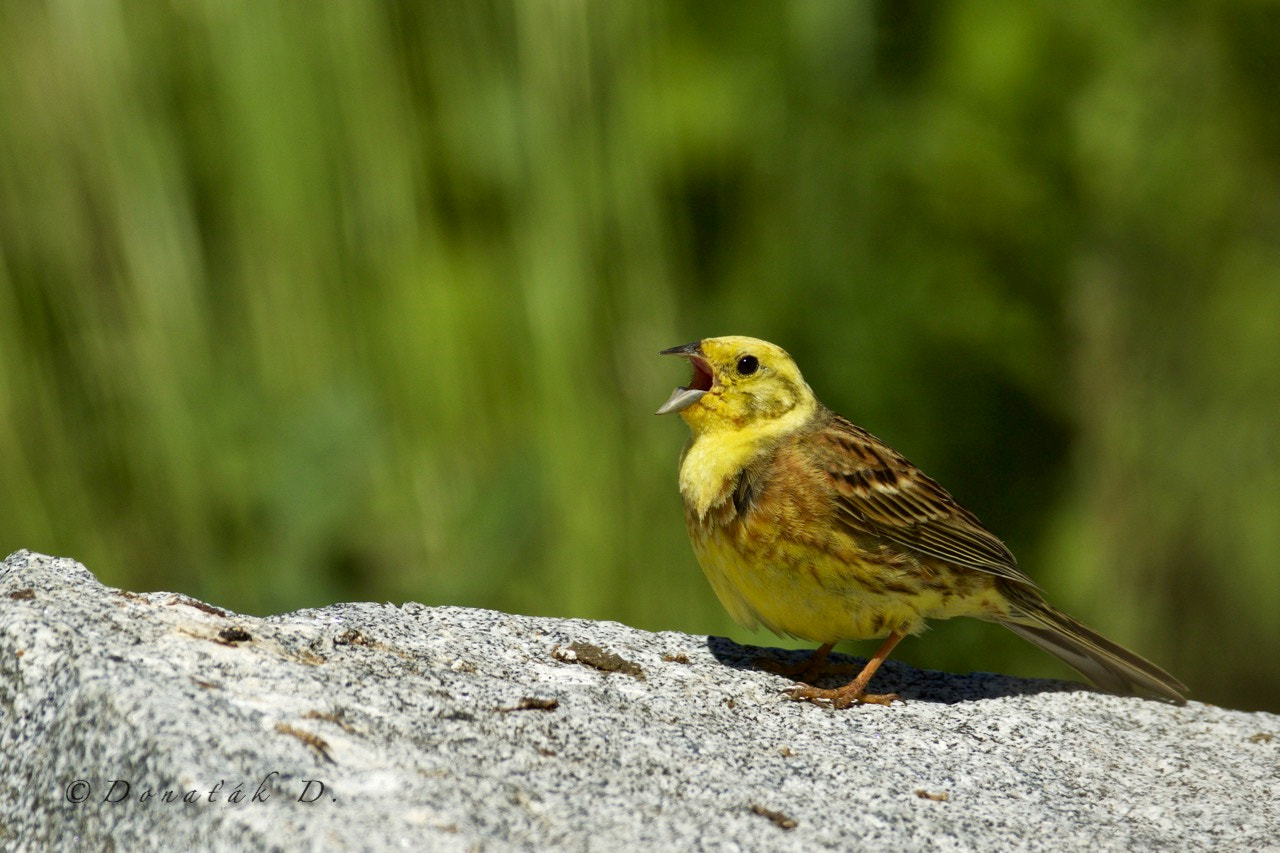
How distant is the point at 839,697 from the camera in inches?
106

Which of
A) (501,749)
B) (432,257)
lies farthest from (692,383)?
(501,749)

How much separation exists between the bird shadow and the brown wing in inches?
9.4

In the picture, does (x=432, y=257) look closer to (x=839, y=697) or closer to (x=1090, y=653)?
(x=839, y=697)

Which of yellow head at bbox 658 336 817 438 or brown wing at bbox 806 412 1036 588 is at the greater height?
yellow head at bbox 658 336 817 438

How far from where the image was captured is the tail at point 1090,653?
120 inches

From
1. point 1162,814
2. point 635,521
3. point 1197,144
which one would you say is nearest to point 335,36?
point 635,521

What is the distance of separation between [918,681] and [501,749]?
1.31 metres

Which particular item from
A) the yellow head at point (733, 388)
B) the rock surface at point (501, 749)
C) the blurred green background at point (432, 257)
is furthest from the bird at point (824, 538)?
the blurred green background at point (432, 257)

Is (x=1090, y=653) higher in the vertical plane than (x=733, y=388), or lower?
lower

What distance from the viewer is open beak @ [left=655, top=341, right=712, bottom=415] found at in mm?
3227

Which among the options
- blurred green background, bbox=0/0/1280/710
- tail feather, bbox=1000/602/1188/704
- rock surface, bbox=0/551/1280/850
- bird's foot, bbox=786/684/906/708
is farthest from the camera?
blurred green background, bbox=0/0/1280/710

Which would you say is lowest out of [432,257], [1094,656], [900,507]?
[1094,656]

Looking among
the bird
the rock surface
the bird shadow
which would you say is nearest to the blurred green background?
the bird

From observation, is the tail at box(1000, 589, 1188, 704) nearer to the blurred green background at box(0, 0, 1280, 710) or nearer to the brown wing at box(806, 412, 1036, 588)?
the brown wing at box(806, 412, 1036, 588)
